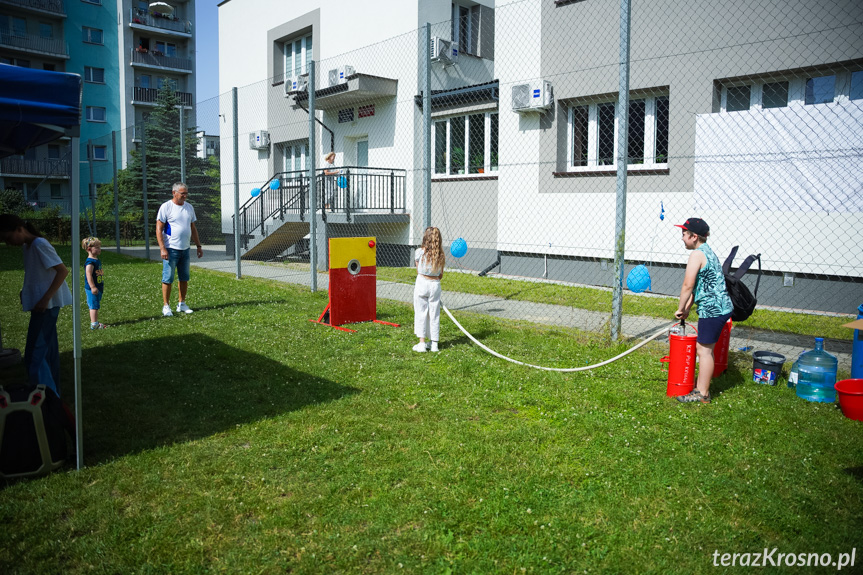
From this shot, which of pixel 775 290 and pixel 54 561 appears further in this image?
pixel 775 290

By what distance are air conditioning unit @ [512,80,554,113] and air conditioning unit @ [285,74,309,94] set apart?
841 cm

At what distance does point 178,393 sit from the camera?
18.3 feet

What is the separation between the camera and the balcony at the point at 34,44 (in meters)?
39.1

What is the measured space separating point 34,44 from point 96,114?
5297mm

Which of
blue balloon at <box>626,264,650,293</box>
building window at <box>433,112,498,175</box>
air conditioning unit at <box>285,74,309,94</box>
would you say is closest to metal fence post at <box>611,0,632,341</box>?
blue balloon at <box>626,264,650,293</box>

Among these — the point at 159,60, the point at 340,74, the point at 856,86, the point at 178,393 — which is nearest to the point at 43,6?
the point at 159,60

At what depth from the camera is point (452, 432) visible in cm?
464

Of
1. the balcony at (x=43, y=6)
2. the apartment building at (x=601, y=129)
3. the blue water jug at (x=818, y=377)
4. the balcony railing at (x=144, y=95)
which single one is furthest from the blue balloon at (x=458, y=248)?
the balcony at (x=43, y=6)

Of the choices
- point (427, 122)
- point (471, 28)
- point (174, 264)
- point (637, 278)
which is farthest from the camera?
point (471, 28)

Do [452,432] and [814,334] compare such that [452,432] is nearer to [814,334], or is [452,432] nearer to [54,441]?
[54,441]

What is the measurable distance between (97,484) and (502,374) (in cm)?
359

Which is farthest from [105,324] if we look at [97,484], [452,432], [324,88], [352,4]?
[352,4]

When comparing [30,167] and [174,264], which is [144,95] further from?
[174,264]

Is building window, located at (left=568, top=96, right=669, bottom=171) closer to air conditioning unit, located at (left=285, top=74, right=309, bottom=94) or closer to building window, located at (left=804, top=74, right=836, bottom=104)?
building window, located at (left=804, top=74, right=836, bottom=104)
